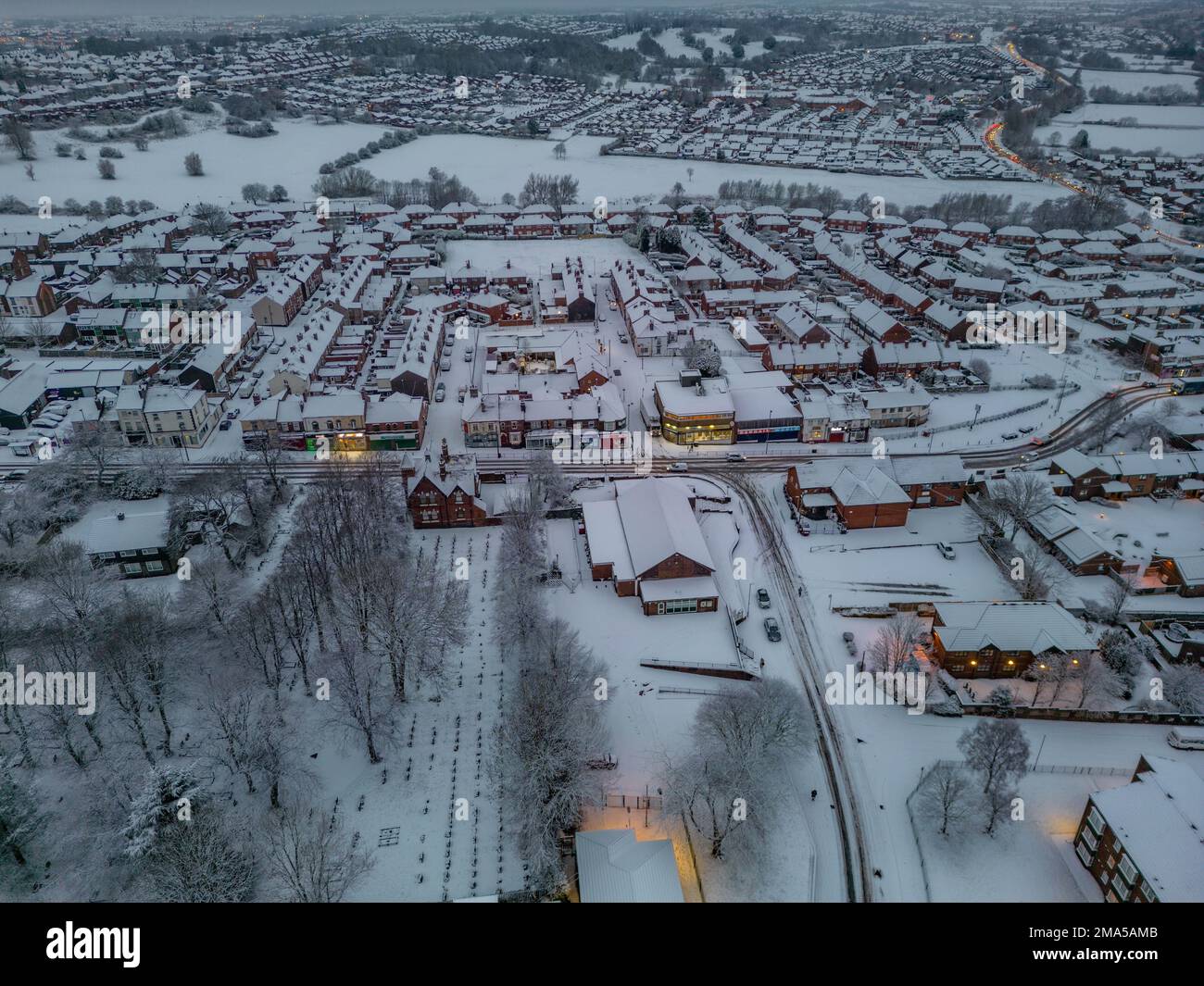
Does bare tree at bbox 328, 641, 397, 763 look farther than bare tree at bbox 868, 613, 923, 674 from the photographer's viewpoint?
No

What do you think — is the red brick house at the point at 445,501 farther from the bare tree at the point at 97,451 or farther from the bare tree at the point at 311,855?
the bare tree at the point at 97,451

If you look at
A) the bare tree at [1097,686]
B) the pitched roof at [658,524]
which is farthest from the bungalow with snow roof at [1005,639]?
the pitched roof at [658,524]

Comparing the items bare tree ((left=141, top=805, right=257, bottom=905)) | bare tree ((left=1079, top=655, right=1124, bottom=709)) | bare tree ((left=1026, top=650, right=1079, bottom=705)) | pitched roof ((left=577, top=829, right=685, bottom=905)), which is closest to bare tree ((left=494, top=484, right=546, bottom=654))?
pitched roof ((left=577, top=829, right=685, bottom=905))

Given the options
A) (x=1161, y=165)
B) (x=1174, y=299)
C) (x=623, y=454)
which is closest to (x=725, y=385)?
(x=623, y=454)

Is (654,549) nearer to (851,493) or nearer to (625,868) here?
A: (851,493)

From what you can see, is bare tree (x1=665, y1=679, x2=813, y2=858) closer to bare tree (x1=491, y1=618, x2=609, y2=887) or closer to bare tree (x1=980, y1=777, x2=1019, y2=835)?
bare tree (x1=491, y1=618, x2=609, y2=887)

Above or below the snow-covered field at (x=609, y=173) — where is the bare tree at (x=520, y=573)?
below
